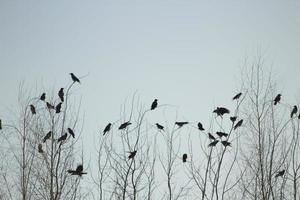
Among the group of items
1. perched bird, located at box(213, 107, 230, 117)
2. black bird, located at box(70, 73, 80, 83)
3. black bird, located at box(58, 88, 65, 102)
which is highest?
black bird, located at box(70, 73, 80, 83)

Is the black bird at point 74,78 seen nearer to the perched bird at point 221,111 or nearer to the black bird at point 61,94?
the black bird at point 61,94

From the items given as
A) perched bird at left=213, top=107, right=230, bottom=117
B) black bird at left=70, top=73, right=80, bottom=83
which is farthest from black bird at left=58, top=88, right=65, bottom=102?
perched bird at left=213, top=107, right=230, bottom=117

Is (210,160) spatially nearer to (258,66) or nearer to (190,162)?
(190,162)

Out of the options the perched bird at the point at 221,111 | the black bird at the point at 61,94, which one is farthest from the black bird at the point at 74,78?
the perched bird at the point at 221,111

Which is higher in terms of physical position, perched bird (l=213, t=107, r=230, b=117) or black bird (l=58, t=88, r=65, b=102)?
black bird (l=58, t=88, r=65, b=102)

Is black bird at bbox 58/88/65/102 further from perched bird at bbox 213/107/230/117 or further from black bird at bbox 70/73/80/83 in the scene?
perched bird at bbox 213/107/230/117

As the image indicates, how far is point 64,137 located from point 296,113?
442 centimetres

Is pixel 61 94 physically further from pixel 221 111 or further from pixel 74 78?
pixel 221 111

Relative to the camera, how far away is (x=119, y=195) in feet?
21.9

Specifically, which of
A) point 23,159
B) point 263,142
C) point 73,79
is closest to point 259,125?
point 263,142

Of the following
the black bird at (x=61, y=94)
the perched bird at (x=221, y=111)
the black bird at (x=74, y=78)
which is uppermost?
the black bird at (x=74, y=78)

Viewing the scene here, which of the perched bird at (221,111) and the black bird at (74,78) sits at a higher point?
the black bird at (74,78)

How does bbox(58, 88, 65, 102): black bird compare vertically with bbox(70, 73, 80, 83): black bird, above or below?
below

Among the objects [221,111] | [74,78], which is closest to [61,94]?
[74,78]
